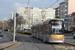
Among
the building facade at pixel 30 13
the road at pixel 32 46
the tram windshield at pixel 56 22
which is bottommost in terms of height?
the road at pixel 32 46

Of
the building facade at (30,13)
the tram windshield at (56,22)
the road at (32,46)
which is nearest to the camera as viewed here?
the road at (32,46)

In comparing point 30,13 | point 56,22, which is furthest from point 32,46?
point 30,13

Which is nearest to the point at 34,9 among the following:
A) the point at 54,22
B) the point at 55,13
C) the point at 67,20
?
the point at 55,13

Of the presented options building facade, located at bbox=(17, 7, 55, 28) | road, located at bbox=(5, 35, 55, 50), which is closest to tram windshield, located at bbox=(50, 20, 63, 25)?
road, located at bbox=(5, 35, 55, 50)

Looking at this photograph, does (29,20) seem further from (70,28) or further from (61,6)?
(70,28)

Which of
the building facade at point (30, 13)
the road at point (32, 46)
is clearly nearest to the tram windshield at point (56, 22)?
the road at point (32, 46)

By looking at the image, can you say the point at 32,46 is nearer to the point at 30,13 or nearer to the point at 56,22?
the point at 56,22

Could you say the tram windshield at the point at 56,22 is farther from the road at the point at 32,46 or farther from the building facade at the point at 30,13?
the building facade at the point at 30,13

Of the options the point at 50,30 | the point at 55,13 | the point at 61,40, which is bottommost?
the point at 61,40

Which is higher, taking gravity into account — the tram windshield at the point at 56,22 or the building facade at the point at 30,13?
the building facade at the point at 30,13

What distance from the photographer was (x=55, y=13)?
11288cm

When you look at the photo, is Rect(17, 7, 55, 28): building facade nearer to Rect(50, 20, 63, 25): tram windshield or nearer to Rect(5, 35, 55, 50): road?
Rect(5, 35, 55, 50): road

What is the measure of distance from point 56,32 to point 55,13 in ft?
317

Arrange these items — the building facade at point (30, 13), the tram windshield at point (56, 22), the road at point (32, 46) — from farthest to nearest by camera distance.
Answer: the building facade at point (30, 13), the tram windshield at point (56, 22), the road at point (32, 46)
